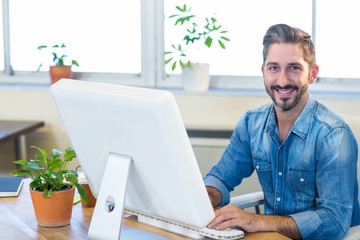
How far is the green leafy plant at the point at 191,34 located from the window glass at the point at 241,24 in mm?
42

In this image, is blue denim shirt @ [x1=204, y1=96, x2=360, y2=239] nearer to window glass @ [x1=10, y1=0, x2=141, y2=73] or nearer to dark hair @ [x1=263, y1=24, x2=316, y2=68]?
dark hair @ [x1=263, y1=24, x2=316, y2=68]

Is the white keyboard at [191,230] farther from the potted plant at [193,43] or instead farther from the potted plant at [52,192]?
the potted plant at [193,43]

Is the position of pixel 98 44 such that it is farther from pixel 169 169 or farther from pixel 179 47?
pixel 169 169

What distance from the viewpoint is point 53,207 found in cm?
183

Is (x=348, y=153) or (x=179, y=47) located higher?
(x=179, y=47)

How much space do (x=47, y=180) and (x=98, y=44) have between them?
1836 millimetres

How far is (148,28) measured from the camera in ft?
11.4

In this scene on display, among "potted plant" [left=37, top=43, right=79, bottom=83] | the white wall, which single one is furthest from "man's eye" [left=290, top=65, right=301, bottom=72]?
"potted plant" [left=37, top=43, right=79, bottom=83]

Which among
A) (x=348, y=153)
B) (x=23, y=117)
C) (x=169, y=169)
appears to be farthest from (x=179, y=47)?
(x=169, y=169)

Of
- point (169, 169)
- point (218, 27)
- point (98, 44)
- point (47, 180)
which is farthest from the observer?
point (98, 44)

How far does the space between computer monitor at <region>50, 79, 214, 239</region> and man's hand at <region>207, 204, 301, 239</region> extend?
7.1 inches

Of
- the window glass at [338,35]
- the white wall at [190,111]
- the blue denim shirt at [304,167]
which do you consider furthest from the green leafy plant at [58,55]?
the blue denim shirt at [304,167]

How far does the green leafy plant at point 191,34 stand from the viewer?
3350 mm

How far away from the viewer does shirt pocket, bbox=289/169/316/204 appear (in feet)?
6.80
